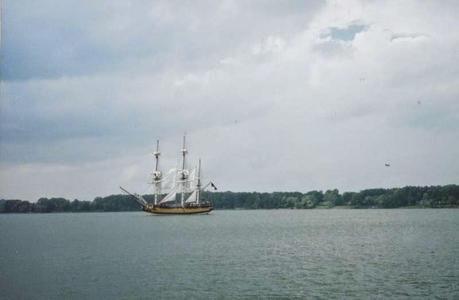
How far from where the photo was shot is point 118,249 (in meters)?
57.9

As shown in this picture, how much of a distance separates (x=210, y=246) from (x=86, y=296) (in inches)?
1122

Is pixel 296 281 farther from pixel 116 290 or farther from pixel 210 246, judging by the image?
pixel 210 246

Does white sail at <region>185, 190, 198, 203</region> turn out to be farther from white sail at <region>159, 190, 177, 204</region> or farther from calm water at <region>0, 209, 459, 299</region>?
calm water at <region>0, 209, 459, 299</region>

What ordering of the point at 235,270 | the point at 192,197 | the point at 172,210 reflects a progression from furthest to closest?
the point at 192,197 → the point at 172,210 → the point at 235,270

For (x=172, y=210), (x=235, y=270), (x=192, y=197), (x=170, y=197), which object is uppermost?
(x=192, y=197)

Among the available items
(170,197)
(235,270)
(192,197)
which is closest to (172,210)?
(170,197)

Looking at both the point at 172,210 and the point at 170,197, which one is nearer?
the point at 170,197

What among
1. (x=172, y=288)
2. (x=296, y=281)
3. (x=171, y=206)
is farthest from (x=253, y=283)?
(x=171, y=206)

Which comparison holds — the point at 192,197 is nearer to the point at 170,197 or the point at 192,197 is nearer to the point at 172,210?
the point at 172,210

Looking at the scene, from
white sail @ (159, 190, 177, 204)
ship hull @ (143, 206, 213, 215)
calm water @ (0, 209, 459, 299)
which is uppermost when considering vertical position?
white sail @ (159, 190, 177, 204)

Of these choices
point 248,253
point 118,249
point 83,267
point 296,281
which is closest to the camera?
point 296,281

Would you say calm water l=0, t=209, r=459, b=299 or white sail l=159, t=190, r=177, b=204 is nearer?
calm water l=0, t=209, r=459, b=299

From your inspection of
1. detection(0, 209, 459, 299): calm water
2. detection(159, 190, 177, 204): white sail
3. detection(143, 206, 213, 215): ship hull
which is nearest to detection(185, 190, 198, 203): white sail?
detection(143, 206, 213, 215): ship hull

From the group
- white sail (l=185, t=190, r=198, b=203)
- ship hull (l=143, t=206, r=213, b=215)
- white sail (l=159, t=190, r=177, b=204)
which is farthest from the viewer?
white sail (l=185, t=190, r=198, b=203)
